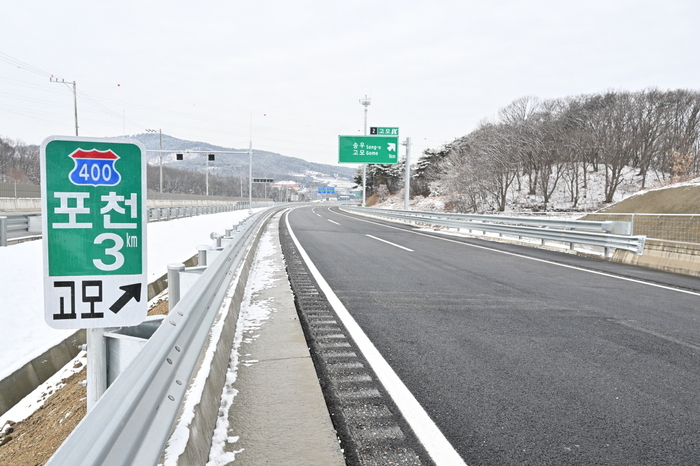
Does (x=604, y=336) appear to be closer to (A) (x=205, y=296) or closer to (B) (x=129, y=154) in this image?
(A) (x=205, y=296)

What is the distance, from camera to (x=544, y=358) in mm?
3938

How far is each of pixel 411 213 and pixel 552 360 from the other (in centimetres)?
2492

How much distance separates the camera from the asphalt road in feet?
8.45

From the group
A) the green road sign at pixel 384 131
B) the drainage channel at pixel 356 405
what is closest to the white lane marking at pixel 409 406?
the drainage channel at pixel 356 405

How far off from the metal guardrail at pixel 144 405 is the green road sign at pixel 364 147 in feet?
106

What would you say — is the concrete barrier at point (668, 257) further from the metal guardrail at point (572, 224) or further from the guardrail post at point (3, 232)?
the guardrail post at point (3, 232)

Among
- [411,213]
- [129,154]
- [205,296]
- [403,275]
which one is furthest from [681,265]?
[411,213]

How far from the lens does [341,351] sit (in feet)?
13.2

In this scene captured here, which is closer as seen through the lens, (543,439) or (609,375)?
(543,439)

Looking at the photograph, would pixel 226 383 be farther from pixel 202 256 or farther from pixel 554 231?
pixel 554 231

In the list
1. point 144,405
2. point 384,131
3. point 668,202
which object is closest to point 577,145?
point 384,131

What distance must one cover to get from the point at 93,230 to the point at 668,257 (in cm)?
1193

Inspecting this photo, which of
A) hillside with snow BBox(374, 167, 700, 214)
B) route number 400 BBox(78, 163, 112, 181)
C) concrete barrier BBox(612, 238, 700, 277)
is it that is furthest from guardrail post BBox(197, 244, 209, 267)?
hillside with snow BBox(374, 167, 700, 214)

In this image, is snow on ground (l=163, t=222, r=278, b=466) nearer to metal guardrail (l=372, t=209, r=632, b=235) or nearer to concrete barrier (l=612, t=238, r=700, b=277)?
concrete barrier (l=612, t=238, r=700, b=277)
